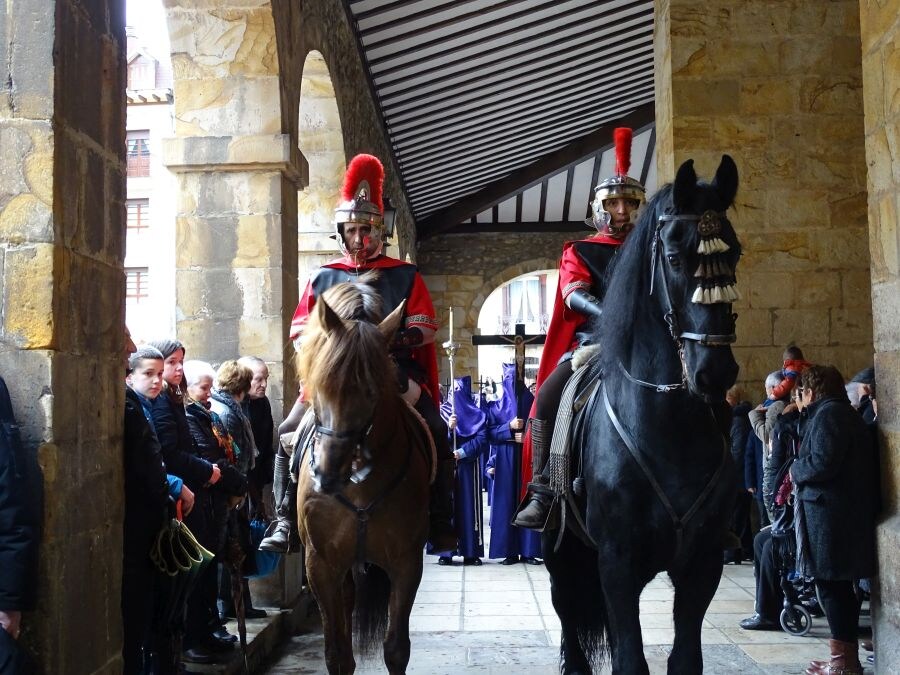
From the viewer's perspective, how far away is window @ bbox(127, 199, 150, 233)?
2741cm

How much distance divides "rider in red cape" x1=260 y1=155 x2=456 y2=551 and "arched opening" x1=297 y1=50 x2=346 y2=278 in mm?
Answer: 4084

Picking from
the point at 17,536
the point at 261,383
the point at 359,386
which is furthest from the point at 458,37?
the point at 17,536

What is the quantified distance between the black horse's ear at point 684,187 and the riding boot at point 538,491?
114 cm

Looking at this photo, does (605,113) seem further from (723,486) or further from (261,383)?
(723,486)

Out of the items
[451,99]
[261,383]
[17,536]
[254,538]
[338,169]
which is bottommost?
[254,538]

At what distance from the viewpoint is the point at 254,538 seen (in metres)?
5.15

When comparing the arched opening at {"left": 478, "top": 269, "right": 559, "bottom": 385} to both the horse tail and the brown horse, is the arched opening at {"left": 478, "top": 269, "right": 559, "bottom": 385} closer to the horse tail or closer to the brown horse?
the horse tail

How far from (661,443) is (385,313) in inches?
60.4

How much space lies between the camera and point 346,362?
3184 millimetres

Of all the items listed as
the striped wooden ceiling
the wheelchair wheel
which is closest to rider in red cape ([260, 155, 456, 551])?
the wheelchair wheel

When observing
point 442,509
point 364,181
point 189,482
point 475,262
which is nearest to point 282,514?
point 189,482

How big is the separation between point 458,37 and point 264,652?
7.47 metres

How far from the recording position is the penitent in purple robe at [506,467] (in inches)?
332

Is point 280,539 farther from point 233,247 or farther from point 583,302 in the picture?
point 233,247
